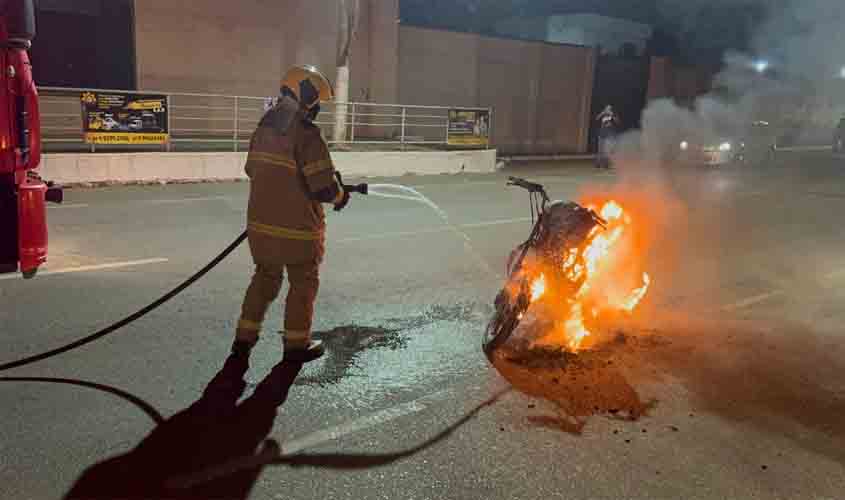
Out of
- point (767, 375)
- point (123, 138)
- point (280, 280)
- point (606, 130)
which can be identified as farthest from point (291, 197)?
point (606, 130)

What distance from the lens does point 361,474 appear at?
3.57 meters

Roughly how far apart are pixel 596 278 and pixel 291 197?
2.61 metres

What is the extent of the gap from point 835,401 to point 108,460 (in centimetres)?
451

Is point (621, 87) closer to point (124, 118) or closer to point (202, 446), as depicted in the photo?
point (124, 118)

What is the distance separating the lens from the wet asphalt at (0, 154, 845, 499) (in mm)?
3557

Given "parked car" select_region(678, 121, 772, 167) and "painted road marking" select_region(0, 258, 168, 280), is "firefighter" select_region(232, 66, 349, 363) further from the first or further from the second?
"parked car" select_region(678, 121, 772, 167)

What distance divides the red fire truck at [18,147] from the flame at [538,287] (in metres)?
3.66

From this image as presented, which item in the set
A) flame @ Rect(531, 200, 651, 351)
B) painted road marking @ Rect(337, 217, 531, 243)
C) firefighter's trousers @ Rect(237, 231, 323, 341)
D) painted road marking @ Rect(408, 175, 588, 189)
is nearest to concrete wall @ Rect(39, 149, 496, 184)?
painted road marking @ Rect(408, 175, 588, 189)

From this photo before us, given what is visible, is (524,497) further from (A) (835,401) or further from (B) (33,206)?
(B) (33,206)

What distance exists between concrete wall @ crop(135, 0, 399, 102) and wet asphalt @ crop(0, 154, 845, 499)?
11.7 m

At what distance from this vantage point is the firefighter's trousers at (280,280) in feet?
15.5

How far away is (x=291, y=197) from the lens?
4680 millimetres

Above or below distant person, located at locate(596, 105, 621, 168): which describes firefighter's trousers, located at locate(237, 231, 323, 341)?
below

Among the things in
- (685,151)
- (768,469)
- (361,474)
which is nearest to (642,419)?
(768,469)
